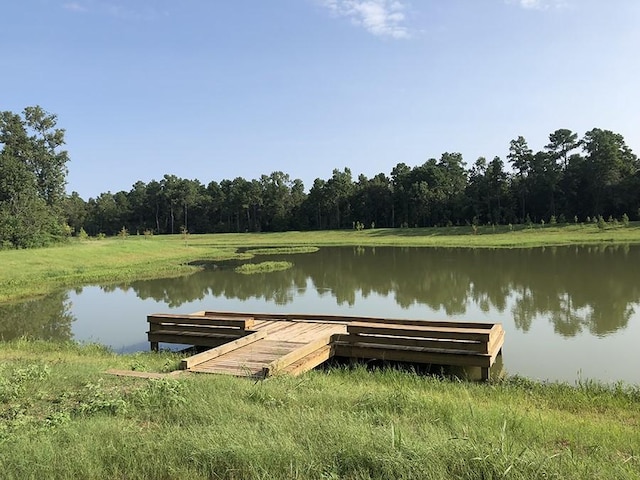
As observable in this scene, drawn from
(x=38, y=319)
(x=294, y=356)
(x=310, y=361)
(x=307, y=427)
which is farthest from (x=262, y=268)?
(x=307, y=427)

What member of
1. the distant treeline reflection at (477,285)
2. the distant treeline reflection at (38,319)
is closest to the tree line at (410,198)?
the distant treeline reflection at (477,285)

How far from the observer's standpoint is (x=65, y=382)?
7.28 m

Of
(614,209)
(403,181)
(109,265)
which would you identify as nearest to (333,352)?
(109,265)

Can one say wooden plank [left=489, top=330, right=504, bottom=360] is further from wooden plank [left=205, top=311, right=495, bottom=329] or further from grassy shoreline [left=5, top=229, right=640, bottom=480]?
grassy shoreline [left=5, top=229, right=640, bottom=480]

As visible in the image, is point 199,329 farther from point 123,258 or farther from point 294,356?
point 123,258

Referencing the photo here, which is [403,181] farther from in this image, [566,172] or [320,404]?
[320,404]

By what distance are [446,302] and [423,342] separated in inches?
345

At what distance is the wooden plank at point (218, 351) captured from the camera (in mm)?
8514

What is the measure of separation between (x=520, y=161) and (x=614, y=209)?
15.8m

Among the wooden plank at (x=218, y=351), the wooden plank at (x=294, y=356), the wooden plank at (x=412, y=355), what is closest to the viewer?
the wooden plank at (x=294, y=356)

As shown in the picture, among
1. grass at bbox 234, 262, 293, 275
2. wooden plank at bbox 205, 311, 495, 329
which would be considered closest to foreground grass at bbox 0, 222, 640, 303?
grass at bbox 234, 262, 293, 275

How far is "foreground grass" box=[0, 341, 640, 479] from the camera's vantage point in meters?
4.10

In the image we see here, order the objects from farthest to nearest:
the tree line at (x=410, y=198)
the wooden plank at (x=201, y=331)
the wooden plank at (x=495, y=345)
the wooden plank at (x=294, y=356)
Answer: the tree line at (x=410, y=198) < the wooden plank at (x=201, y=331) < the wooden plank at (x=495, y=345) < the wooden plank at (x=294, y=356)

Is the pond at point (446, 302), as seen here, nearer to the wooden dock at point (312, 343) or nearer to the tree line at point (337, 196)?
the wooden dock at point (312, 343)
